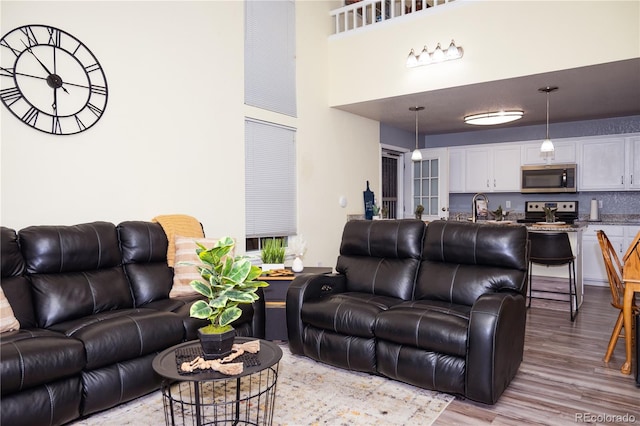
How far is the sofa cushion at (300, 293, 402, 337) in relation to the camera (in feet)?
9.76

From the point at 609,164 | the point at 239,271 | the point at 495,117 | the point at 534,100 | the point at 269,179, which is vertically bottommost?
the point at 239,271

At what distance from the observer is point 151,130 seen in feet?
12.5

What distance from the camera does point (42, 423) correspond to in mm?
2160

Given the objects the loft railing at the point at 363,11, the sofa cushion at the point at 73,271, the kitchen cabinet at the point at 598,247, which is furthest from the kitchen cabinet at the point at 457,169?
the sofa cushion at the point at 73,271

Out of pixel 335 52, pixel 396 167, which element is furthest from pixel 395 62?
pixel 396 167

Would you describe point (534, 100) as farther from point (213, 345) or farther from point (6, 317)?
point (6, 317)

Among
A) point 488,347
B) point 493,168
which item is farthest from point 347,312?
point 493,168

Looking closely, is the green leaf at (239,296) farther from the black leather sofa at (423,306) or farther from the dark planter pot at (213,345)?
the black leather sofa at (423,306)

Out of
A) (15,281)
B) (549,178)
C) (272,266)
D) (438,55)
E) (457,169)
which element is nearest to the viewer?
(15,281)

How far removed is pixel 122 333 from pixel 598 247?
21.4 ft

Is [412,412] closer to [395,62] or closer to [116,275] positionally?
[116,275]

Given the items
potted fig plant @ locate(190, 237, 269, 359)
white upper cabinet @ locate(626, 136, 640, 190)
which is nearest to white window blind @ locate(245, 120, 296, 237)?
potted fig plant @ locate(190, 237, 269, 359)

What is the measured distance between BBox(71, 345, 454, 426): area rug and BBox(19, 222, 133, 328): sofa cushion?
2.25 ft

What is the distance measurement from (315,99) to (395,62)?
1.10 metres
